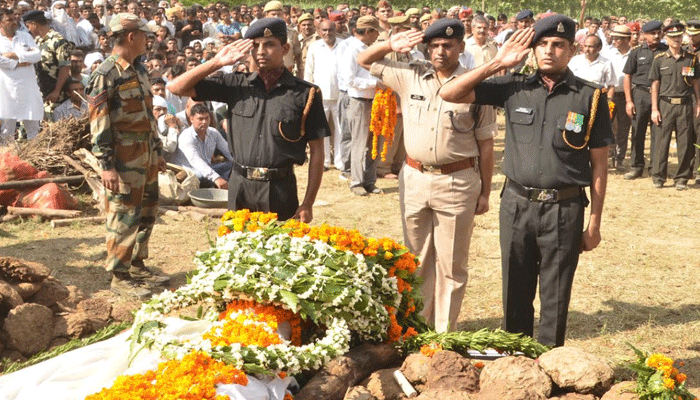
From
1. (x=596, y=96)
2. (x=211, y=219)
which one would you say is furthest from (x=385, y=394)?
(x=211, y=219)

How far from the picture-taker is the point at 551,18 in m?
5.46

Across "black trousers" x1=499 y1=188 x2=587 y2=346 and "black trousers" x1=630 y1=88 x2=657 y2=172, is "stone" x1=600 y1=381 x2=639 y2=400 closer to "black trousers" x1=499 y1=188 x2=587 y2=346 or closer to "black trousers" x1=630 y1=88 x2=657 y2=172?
"black trousers" x1=499 y1=188 x2=587 y2=346

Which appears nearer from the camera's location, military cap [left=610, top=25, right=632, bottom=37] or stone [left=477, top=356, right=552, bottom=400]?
stone [left=477, top=356, right=552, bottom=400]

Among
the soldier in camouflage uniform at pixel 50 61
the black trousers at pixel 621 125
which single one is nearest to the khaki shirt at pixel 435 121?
the black trousers at pixel 621 125

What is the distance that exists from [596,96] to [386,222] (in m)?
5.23

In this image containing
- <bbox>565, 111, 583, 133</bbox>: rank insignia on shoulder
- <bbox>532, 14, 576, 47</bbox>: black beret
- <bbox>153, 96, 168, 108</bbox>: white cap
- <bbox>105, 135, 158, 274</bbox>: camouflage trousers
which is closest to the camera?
<bbox>532, 14, 576, 47</bbox>: black beret

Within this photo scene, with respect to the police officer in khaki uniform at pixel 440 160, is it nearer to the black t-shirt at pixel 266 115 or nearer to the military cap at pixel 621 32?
the black t-shirt at pixel 266 115

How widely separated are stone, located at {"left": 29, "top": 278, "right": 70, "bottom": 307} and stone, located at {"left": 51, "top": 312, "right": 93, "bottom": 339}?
0.67 feet

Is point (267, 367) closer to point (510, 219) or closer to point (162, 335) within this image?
point (162, 335)

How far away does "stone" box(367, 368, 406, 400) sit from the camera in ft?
13.8

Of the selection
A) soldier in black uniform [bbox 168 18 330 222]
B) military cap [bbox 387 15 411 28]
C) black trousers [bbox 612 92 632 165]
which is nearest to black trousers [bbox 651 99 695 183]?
black trousers [bbox 612 92 632 165]

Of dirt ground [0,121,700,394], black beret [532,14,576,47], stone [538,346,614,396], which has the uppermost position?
black beret [532,14,576,47]

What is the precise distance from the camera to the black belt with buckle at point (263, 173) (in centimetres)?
630

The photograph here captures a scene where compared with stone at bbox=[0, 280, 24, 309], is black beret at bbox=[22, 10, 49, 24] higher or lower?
higher
